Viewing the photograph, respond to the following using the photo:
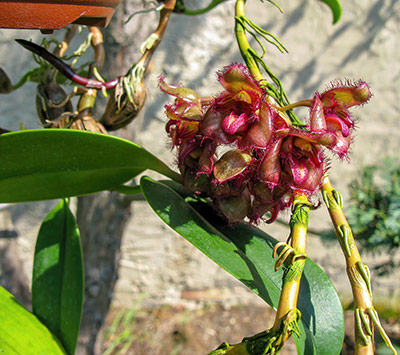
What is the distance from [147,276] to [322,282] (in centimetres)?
153

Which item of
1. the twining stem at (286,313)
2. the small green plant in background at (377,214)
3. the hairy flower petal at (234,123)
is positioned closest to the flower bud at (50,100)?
the hairy flower petal at (234,123)

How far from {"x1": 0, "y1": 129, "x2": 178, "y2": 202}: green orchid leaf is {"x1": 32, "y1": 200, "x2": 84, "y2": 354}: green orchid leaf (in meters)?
0.13

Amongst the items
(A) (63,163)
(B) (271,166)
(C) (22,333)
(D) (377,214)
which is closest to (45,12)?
(A) (63,163)

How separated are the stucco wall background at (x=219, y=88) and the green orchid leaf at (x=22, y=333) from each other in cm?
94

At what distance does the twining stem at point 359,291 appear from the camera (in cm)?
34

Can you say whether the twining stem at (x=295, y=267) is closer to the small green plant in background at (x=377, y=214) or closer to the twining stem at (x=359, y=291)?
the twining stem at (x=359, y=291)

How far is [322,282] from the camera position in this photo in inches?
20.2

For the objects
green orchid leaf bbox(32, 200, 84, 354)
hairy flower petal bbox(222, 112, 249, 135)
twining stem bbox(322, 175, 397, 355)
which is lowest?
green orchid leaf bbox(32, 200, 84, 354)

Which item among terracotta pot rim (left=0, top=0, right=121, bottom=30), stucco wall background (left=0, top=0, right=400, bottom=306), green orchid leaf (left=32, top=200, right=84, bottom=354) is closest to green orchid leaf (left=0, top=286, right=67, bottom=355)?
green orchid leaf (left=32, top=200, right=84, bottom=354)

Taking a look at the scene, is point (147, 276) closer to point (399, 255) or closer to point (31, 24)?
point (399, 255)

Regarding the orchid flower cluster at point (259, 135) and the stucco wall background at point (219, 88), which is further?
the stucco wall background at point (219, 88)

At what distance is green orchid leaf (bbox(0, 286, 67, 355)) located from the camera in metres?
0.55

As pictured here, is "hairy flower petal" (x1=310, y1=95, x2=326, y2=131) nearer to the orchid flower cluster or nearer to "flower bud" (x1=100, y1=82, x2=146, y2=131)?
the orchid flower cluster

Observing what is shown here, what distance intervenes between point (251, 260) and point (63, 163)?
0.25 m
